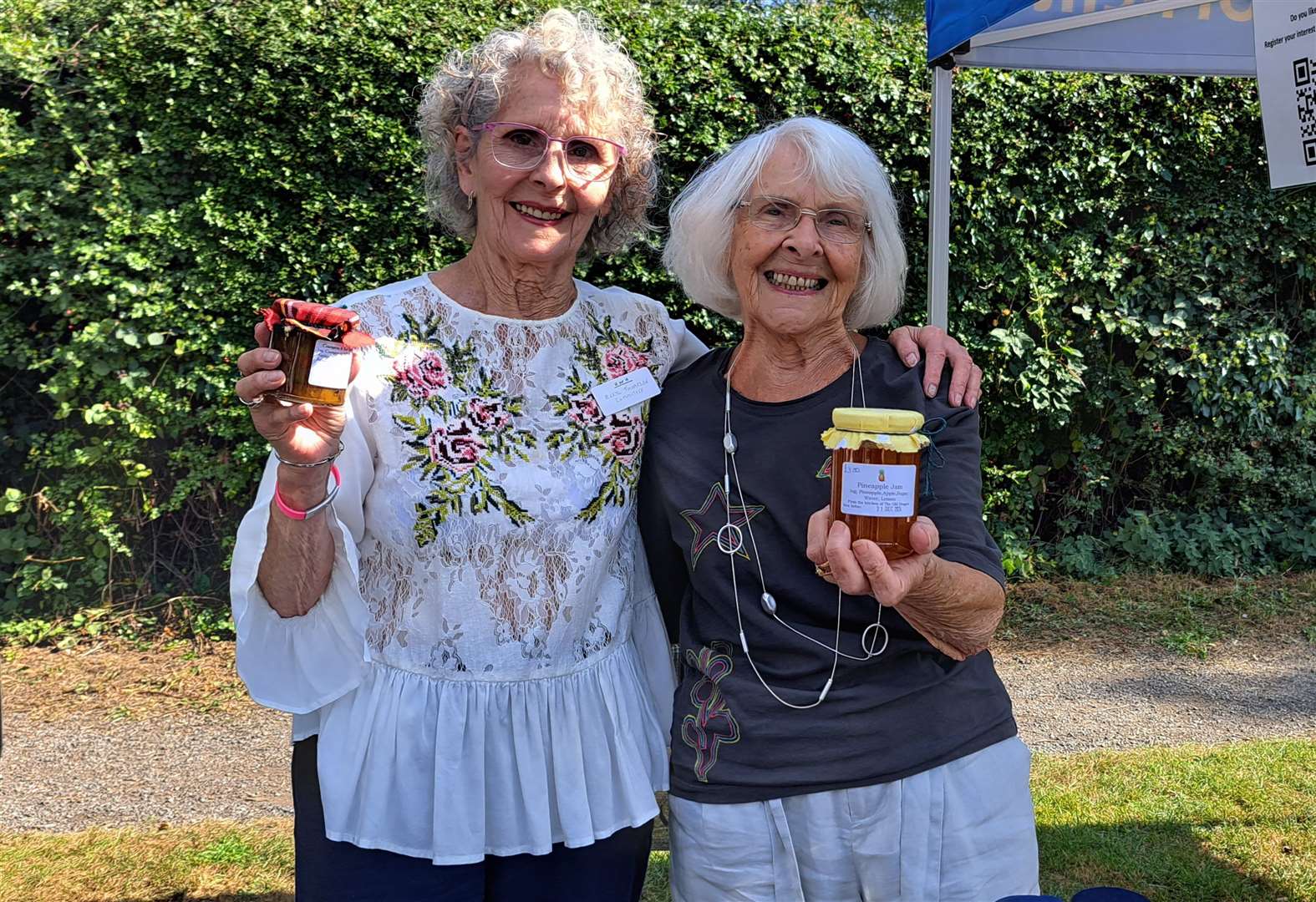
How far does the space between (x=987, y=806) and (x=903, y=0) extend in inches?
587

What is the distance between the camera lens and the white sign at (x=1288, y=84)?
7.04 feet

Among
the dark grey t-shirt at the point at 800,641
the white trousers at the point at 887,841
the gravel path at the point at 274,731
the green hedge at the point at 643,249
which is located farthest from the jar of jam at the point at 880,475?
the green hedge at the point at 643,249

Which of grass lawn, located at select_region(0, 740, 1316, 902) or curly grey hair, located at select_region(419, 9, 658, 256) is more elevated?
curly grey hair, located at select_region(419, 9, 658, 256)

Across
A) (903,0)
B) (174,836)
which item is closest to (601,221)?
(174,836)

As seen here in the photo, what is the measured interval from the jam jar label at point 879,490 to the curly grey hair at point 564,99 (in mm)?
963

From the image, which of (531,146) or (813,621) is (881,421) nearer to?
(813,621)

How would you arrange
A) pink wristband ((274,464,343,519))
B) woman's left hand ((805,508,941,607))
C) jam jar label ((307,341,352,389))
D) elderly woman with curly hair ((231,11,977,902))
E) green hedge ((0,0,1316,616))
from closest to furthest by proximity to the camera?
woman's left hand ((805,508,941,607)) → jam jar label ((307,341,352,389)) → pink wristband ((274,464,343,519)) → elderly woman with curly hair ((231,11,977,902)) → green hedge ((0,0,1316,616))

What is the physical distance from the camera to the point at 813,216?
6.86 ft

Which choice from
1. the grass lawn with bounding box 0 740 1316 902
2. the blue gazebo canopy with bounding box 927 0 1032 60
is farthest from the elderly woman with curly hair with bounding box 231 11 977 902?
the grass lawn with bounding box 0 740 1316 902

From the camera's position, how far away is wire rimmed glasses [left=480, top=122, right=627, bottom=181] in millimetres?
2096

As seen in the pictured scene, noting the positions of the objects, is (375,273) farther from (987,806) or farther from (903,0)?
(903,0)

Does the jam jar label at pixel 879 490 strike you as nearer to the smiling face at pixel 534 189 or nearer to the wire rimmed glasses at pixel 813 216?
the wire rimmed glasses at pixel 813 216

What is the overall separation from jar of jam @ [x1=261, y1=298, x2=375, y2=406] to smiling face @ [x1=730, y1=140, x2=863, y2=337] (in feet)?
2.74

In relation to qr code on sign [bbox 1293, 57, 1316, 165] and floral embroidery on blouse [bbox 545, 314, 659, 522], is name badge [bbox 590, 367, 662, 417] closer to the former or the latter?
floral embroidery on blouse [bbox 545, 314, 659, 522]
